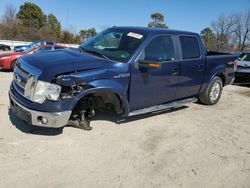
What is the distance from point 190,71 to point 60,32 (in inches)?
2003

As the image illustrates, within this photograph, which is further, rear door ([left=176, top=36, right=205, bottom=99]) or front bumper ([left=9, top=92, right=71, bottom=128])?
rear door ([left=176, top=36, right=205, bottom=99])

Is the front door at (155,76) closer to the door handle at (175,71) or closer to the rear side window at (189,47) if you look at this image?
the door handle at (175,71)

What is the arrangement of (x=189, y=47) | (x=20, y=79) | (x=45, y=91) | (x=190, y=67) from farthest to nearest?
1. (x=189, y=47)
2. (x=190, y=67)
3. (x=20, y=79)
4. (x=45, y=91)

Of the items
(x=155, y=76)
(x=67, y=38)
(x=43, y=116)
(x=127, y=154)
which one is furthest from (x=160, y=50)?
(x=67, y=38)

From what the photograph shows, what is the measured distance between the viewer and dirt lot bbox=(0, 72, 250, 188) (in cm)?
358

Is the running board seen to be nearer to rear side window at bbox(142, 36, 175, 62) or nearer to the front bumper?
rear side window at bbox(142, 36, 175, 62)

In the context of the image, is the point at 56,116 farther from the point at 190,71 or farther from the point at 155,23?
the point at 155,23

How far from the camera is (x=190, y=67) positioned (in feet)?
20.0

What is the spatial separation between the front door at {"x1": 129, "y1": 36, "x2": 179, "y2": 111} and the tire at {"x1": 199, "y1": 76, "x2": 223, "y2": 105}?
5.22 ft

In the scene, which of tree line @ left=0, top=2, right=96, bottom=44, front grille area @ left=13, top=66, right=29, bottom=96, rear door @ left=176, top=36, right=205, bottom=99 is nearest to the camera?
front grille area @ left=13, top=66, right=29, bottom=96

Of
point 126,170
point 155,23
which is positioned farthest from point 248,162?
point 155,23

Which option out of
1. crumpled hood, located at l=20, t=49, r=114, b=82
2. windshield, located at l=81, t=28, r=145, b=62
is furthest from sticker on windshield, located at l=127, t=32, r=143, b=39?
crumpled hood, located at l=20, t=49, r=114, b=82

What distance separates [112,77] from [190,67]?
7.16 feet

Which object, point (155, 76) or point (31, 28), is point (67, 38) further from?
point (155, 76)
